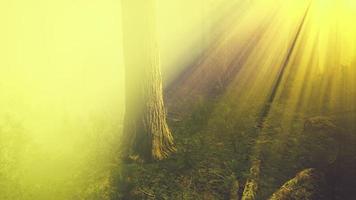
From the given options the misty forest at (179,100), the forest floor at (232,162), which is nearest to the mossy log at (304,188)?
the misty forest at (179,100)

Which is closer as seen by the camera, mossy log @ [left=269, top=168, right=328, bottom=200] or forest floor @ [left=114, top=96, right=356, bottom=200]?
mossy log @ [left=269, top=168, right=328, bottom=200]

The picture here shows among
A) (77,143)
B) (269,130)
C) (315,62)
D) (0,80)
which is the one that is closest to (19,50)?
(77,143)

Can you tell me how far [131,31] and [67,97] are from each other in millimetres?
6108

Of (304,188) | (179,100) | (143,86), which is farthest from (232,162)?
(179,100)

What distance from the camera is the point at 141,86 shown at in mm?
6535

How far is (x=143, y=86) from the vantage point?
21.4 ft

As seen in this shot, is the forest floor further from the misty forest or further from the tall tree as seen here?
the tall tree

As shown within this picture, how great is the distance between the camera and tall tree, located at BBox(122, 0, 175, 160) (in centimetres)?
627

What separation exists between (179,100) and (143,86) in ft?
14.1

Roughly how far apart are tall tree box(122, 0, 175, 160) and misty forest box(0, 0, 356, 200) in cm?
2

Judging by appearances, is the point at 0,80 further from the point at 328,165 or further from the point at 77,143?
the point at 328,165

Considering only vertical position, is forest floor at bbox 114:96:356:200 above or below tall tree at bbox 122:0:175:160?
below

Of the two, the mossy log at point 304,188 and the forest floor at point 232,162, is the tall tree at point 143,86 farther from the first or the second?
the mossy log at point 304,188

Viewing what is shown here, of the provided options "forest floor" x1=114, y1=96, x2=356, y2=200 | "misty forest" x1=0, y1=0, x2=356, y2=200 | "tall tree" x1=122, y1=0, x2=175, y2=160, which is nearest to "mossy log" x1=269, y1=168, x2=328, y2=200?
"misty forest" x1=0, y1=0, x2=356, y2=200
